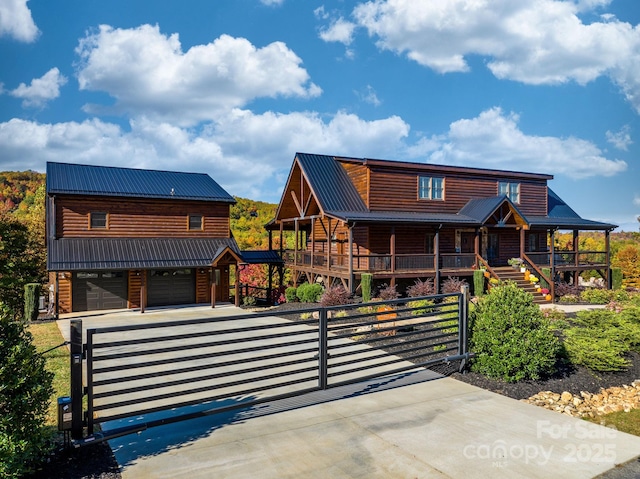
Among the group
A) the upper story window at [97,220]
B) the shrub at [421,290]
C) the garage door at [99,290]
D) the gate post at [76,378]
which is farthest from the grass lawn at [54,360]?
the shrub at [421,290]

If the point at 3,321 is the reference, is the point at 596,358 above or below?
below

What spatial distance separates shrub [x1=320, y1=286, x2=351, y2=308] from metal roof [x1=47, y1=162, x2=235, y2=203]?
874 cm

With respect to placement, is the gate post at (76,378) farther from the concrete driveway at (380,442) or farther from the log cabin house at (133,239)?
the log cabin house at (133,239)

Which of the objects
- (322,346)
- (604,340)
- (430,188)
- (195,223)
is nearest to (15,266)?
(195,223)

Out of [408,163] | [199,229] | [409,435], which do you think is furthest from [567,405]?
[199,229]

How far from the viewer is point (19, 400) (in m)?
4.47

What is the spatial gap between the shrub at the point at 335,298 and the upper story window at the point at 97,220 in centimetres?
1161

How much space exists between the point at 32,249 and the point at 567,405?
29.2 m

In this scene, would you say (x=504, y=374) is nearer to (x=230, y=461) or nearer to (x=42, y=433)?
(x=230, y=461)

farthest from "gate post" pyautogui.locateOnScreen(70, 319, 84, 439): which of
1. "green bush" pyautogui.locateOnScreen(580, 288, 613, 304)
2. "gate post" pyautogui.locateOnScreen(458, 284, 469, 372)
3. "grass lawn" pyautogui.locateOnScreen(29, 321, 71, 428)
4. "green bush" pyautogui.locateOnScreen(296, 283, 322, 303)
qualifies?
"green bush" pyautogui.locateOnScreen(580, 288, 613, 304)

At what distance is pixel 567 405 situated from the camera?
731cm

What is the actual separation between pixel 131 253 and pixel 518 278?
780 inches

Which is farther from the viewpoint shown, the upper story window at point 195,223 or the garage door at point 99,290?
the upper story window at point 195,223

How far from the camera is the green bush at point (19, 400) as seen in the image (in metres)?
4.23
